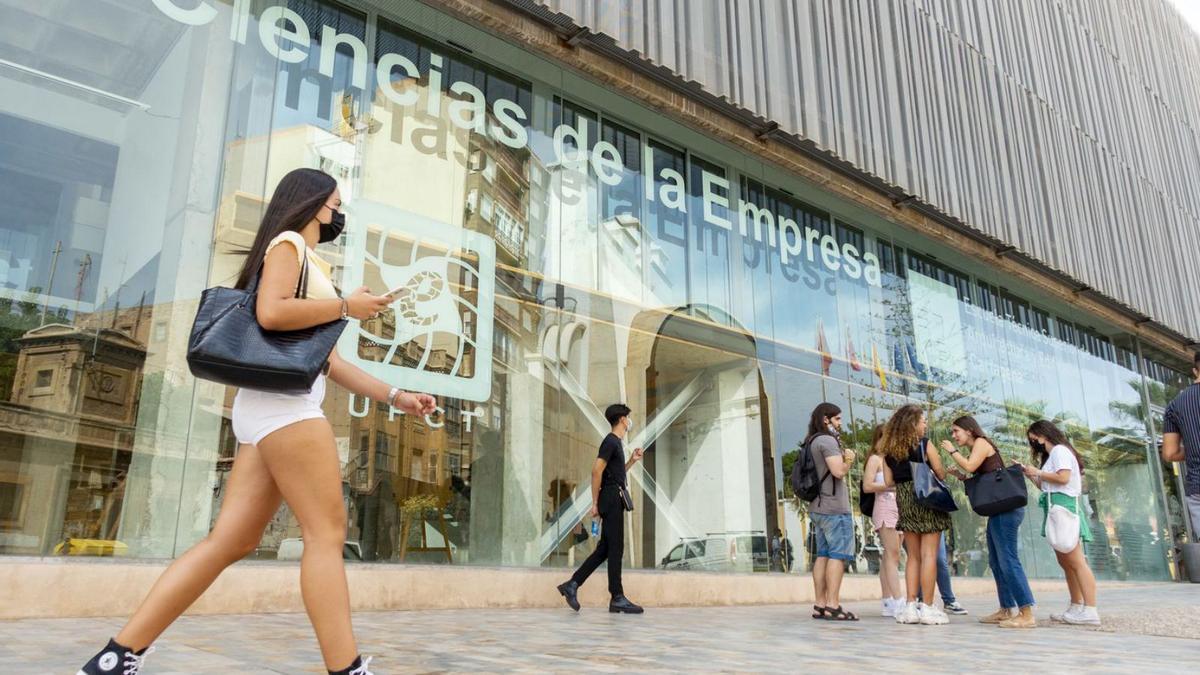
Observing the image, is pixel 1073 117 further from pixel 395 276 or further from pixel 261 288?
pixel 261 288

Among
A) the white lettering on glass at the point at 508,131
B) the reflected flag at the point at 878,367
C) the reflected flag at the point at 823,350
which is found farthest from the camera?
the reflected flag at the point at 878,367

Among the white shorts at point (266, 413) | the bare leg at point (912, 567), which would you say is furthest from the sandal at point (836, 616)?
the white shorts at point (266, 413)

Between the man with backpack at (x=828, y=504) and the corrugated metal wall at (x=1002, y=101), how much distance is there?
4576 mm

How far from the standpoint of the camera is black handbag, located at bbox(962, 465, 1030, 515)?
20.0 feet

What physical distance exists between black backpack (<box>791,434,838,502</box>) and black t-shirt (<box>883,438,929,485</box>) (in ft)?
1.67

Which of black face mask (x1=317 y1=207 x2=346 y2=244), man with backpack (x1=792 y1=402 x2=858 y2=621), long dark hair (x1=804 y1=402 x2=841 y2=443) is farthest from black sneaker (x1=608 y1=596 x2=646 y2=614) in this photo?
black face mask (x1=317 y1=207 x2=346 y2=244)

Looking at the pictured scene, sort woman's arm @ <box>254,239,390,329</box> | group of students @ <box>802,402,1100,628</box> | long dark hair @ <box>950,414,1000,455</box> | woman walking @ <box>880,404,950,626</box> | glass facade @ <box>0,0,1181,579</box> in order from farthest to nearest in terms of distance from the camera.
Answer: long dark hair @ <box>950,414,1000,455</box>, woman walking @ <box>880,404,950,626</box>, group of students @ <box>802,402,1100,628</box>, glass facade @ <box>0,0,1181,579</box>, woman's arm @ <box>254,239,390,329</box>

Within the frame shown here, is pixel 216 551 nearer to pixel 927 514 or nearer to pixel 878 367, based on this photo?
pixel 927 514

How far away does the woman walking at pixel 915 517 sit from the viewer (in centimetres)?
636

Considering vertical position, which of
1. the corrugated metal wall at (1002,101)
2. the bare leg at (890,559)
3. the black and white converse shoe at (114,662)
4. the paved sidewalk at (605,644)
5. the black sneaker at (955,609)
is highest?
the corrugated metal wall at (1002,101)

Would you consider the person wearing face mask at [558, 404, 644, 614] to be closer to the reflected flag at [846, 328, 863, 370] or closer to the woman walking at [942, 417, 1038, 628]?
the woman walking at [942, 417, 1038, 628]

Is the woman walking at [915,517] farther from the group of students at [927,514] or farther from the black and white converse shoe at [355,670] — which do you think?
the black and white converse shoe at [355,670]

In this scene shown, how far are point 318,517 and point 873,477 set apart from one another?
5628mm

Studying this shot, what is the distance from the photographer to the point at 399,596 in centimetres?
648
